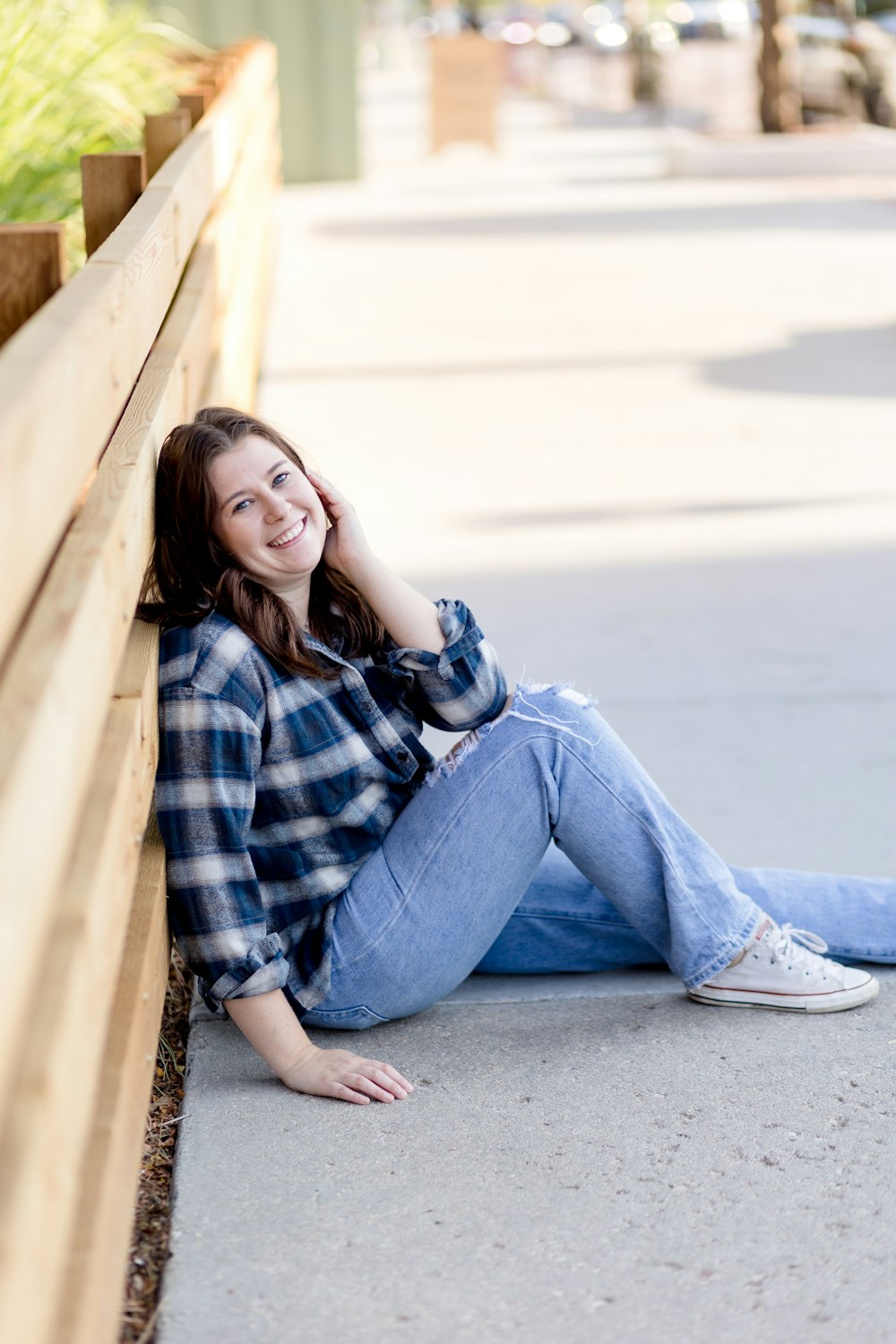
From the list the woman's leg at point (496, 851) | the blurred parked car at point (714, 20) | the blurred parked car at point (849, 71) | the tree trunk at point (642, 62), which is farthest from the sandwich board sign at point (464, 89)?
the blurred parked car at point (714, 20)

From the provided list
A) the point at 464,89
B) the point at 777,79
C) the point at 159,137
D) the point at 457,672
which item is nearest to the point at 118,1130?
the point at 457,672

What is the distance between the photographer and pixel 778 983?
8.59 ft

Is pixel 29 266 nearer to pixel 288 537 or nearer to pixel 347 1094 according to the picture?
pixel 288 537

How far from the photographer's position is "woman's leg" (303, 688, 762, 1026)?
2.47m

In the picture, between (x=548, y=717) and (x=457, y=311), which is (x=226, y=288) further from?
(x=457, y=311)

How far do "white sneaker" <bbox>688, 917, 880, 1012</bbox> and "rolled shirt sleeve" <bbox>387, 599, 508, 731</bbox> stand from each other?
0.55m

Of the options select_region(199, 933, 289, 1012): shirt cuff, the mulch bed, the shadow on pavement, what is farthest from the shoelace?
the shadow on pavement

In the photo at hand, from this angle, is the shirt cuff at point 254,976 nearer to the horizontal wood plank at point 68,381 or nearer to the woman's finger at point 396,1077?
the woman's finger at point 396,1077

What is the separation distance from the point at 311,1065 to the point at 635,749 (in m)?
1.58

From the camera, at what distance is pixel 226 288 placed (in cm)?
500

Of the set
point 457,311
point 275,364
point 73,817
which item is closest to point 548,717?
point 73,817

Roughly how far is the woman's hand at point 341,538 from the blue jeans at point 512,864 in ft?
1.05

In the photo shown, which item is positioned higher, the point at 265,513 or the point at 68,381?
the point at 68,381

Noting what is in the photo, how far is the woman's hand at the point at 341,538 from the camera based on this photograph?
2.52m
